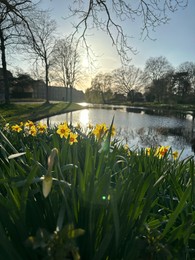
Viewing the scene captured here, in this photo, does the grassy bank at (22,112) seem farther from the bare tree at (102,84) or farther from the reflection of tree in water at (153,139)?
the bare tree at (102,84)

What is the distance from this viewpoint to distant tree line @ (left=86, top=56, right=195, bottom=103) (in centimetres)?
5700

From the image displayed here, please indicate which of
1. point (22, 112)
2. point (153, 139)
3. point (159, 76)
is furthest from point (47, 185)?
point (159, 76)

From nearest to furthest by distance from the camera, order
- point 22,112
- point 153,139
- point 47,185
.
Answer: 1. point 47,185
2. point 153,139
3. point 22,112

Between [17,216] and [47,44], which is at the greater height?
[47,44]

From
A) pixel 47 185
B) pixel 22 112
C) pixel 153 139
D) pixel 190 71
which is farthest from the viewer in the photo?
pixel 190 71

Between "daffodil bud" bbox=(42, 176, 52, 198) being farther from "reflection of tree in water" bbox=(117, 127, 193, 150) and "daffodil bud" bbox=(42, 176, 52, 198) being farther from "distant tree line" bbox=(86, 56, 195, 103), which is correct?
"distant tree line" bbox=(86, 56, 195, 103)

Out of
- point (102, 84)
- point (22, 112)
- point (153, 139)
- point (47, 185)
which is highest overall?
point (102, 84)

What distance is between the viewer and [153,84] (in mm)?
59375

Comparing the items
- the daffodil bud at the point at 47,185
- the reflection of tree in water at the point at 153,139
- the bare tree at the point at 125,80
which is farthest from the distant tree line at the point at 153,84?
the daffodil bud at the point at 47,185

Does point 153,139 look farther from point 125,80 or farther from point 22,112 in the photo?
point 125,80

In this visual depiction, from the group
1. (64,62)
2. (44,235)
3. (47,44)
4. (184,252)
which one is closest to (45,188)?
(44,235)

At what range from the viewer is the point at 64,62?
38.8m

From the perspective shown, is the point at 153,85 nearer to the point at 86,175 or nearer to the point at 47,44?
the point at 47,44

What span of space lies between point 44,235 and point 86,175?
1.62 ft
